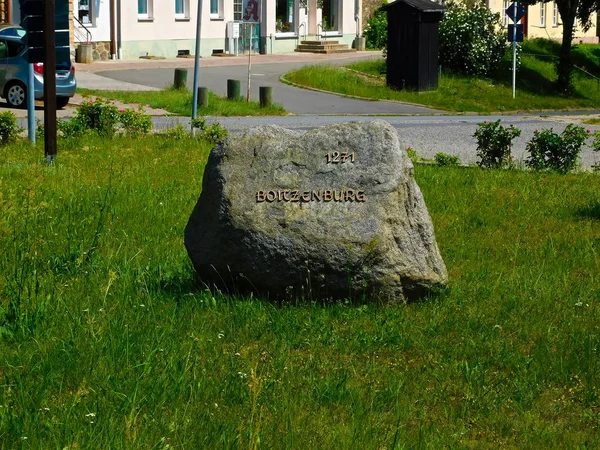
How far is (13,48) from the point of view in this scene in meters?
26.7

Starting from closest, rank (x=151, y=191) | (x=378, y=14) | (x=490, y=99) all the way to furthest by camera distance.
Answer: (x=151, y=191) → (x=490, y=99) → (x=378, y=14)

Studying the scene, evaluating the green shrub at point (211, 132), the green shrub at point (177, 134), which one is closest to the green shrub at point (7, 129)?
the green shrub at point (177, 134)

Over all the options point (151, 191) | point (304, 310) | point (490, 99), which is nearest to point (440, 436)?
point (304, 310)

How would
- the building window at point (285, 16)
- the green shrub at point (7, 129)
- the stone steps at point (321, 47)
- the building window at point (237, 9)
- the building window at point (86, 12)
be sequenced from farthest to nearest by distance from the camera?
the building window at point (285, 16)
the stone steps at point (321, 47)
the building window at point (237, 9)
the building window at point (86, 12)
the green shrub at point (7, 129)

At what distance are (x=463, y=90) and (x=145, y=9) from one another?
13.1 metres

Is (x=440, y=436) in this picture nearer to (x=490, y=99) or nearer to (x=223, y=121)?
(x=223, y=121)

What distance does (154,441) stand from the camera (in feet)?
16.5

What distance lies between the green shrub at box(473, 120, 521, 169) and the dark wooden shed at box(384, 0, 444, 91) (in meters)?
21.0

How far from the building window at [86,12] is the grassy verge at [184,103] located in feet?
37.1

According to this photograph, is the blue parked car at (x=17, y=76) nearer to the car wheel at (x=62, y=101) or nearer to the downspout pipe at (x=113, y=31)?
the car wheel at (x=62, y=101)

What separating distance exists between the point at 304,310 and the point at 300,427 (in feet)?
6.83

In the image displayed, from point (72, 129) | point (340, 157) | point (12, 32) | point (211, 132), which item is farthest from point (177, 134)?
point (12, 32)

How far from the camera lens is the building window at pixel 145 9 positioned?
43938mm

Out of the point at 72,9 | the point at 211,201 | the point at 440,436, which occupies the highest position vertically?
the point at 72,9
